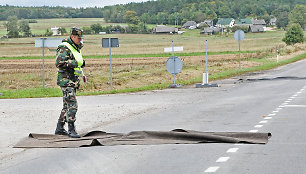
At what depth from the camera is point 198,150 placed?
9273mm

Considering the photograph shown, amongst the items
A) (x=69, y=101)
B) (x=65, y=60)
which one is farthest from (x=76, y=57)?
(x=69, y=101)

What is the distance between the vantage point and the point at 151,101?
19.7 metres

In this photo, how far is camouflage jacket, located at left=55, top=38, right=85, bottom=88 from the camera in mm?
10961

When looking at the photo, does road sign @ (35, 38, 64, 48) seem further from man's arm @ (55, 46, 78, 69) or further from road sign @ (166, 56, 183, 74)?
man's arm @ (55, 46, 78, 69)

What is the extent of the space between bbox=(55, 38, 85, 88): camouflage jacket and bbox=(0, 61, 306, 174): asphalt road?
1680 mm

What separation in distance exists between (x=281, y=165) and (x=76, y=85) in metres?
4.75

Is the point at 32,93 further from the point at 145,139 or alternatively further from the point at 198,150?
the point at 198,150

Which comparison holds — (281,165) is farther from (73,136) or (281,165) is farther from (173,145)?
(73,136)

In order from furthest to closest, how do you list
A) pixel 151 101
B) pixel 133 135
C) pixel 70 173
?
pixel 151 101 < pixel 133 135 < pixel 70 173

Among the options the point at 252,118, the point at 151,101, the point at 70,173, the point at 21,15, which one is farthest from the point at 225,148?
the point at 21,15

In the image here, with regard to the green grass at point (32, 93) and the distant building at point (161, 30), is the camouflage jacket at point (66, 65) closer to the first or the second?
the green grass at point (32, 93)

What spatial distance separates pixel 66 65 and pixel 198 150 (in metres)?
3.19

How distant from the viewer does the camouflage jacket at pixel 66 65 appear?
432 inches

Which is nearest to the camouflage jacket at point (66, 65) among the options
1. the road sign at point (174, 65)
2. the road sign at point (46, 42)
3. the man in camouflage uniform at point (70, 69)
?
the man in camouflage uniform at point (70, 69)
